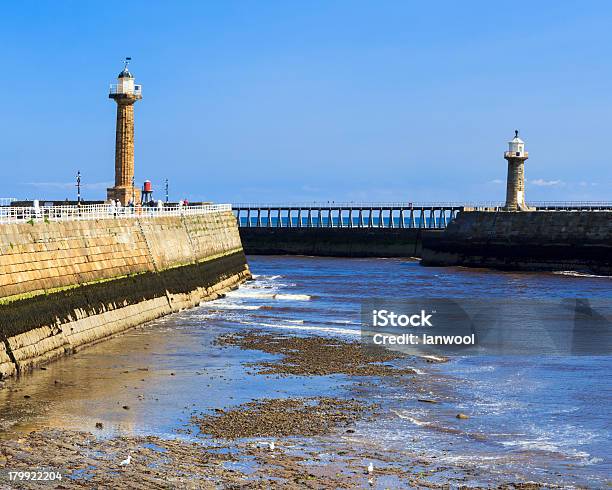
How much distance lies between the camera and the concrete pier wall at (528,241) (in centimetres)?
6103

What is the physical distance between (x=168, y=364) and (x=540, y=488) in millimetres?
11961

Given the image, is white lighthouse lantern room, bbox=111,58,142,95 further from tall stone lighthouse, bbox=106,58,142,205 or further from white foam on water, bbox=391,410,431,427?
white foam on water, bbox=391,410,431,427

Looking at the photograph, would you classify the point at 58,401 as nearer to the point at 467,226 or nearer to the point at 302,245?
the point at 467,226

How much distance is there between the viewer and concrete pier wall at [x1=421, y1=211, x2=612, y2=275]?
6103 cm

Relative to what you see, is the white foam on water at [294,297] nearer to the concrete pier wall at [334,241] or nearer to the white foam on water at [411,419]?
the white foam on water at [411,419]

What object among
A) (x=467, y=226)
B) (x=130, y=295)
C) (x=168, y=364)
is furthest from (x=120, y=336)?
(x=467, y=226)

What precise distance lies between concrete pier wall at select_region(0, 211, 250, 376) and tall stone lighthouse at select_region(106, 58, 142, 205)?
10.2 meters

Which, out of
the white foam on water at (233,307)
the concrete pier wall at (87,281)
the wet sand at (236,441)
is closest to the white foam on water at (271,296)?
the concrete pier wall at (87,281)

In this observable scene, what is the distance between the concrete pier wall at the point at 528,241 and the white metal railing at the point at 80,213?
20859mm

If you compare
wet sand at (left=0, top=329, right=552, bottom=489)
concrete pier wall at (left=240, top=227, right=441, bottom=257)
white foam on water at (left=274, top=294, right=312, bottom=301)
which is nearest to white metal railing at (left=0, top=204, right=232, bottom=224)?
wet sand at (left=0, top=329, right=552, bottom=489)

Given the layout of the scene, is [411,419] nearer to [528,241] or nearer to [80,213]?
[80,213]

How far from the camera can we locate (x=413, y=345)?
2856 centimetres

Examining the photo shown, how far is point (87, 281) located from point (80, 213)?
19.5ft

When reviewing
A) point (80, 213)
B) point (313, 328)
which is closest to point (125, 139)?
point (80, 213)
